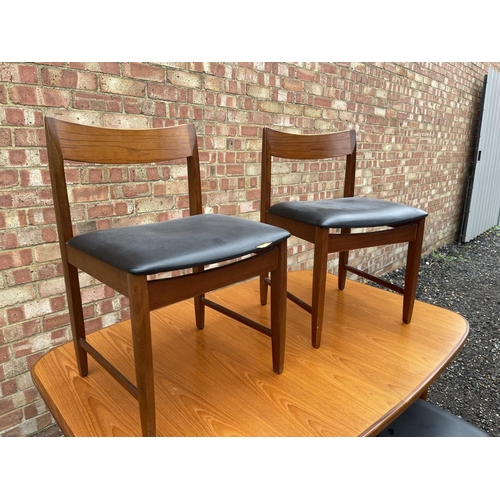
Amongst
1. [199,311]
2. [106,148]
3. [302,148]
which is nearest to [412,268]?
[302,148]

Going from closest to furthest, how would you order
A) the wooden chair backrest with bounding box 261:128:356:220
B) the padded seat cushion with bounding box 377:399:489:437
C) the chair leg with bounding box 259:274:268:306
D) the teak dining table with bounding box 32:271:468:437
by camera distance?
the teak dining table with bounding box 32:271:468:437 → the padded seat cushion with bounding box 377:399:489:437 → the wooden chair backrest with bounding box 261:128:356:220 → the chair leg with bounding box 259:274:268:306

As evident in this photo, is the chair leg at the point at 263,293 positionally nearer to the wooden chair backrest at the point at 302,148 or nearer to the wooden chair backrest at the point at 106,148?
the wooden chair backrest at the point at 302,148

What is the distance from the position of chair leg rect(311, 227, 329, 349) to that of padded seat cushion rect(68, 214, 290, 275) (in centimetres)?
23

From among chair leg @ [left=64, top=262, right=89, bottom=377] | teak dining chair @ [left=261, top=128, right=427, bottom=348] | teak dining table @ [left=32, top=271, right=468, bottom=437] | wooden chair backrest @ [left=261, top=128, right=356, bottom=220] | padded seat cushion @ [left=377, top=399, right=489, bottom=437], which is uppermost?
wooden chair backrest @ [left=261, top=128, right=356, bottom=220]

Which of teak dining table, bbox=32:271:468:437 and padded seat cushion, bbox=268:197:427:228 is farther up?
padded seat cushion, bbox=268:197:427:228

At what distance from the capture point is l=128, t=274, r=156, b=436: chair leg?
2.71 ft

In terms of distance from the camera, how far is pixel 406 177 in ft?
12.0

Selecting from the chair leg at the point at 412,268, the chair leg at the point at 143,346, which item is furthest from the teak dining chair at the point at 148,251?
the chair leg at the point at 412,268

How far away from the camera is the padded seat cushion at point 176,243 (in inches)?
33.0

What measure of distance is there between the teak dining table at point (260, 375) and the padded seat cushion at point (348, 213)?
44 cm

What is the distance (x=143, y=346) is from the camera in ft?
2.80

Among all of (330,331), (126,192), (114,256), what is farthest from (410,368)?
(126,192)

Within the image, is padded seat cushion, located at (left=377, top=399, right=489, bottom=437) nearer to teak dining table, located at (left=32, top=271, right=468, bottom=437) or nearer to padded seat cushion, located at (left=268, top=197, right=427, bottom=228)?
teak dining table, located at (left=32, top=271, right=468, bottom=437)

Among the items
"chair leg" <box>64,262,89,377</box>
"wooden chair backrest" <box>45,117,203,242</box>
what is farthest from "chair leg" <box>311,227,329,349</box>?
"chair leg" <box>64,262,89,377</box>
